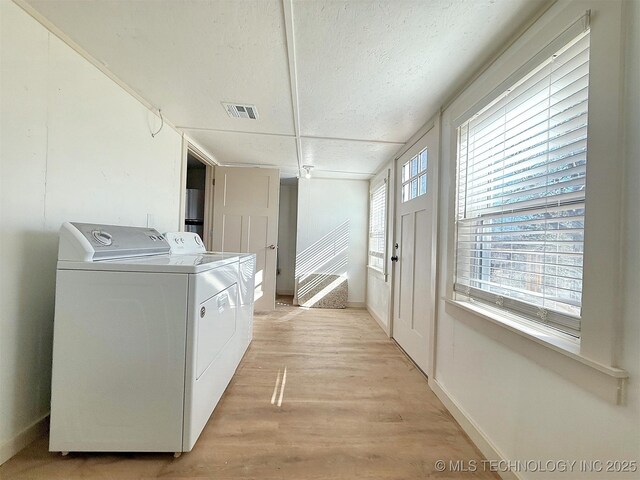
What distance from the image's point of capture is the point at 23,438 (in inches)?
46.0

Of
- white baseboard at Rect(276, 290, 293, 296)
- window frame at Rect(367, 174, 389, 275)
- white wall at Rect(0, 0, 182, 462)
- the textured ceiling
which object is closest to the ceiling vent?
the textured ceiling

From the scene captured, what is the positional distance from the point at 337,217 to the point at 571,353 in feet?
10.7

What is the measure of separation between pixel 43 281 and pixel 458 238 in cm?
227

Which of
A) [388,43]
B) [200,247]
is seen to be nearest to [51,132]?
[200,247]

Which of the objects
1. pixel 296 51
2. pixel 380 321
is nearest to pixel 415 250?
pixel 380 321

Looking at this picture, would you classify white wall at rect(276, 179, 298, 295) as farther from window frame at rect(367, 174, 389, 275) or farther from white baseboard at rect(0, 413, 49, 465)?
white baseboard at rect(0, 413, 49, 465)

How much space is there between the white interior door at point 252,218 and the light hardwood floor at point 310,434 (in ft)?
4.25

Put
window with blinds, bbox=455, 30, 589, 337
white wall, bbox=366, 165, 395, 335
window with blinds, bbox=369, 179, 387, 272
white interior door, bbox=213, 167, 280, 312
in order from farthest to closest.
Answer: white interior door, bbox=213, 167, 280, 312 < window with blinds, bbox=369, 179, 387, 272 < white wall, bbox=366, 165, 395, 335 < window with blinds, bbox=455, 30, 589, 337

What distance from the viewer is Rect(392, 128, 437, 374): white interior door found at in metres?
1.91

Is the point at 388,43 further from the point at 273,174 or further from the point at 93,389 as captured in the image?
the point at 273,174

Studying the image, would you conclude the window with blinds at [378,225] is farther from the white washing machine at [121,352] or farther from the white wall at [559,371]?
the white washing machine at [121,352]

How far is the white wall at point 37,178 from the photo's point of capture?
3.56 ft

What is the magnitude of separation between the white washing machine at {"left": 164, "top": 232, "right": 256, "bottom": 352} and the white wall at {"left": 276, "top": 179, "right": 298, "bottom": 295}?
7.41 feet

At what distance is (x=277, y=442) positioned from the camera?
1.28 meters
